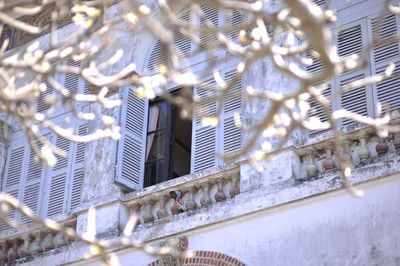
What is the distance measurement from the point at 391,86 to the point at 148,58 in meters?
4.26

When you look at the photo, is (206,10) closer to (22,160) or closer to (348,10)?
(348,10)

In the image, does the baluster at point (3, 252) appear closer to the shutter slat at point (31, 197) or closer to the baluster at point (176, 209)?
the shutter slat at point (31, 197)

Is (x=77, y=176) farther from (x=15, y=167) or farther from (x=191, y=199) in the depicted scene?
(x=191, y=199)

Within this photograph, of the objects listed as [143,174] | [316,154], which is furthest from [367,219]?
[143,174]

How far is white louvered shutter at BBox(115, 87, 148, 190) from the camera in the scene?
1277 centimetres

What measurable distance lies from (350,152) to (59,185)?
4.79 metres

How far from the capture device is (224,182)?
11.7 m

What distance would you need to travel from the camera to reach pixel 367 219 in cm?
1012

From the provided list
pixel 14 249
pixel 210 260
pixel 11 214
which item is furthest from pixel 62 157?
pixel 210 260

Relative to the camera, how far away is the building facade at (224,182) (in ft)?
33.8

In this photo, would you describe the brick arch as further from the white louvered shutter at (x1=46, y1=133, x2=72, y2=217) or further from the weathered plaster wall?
the white louvered shutter at (x1=46, y1=133, x2=72, y2=217)

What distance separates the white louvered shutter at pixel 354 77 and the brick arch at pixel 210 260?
2.09m

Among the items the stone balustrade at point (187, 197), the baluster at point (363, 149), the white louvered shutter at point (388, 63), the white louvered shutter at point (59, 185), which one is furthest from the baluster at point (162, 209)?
the white louvered shutter at point (388, 63)

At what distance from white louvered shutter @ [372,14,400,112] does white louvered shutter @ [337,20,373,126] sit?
0.16m
